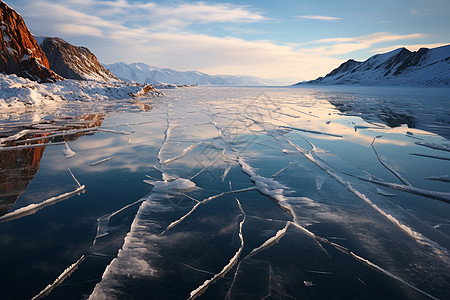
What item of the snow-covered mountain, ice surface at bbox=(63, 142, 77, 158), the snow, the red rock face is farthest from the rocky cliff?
the snow-covered mountain

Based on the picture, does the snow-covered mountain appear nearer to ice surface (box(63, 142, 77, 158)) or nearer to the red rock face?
ice surface (box(63, 142, 77, 158))

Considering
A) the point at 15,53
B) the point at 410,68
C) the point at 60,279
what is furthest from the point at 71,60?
the point at 410,68

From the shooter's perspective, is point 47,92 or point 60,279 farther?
point 47,92

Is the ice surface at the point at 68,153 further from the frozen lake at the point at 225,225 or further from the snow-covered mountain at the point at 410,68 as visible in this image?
the snow-covered mountain at the point at 410,68

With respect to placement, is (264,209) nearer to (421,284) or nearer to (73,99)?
(421,284)

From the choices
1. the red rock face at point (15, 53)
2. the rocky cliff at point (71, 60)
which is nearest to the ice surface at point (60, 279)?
the red rock face at point (15, 53)

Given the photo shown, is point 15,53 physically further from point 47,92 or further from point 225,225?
point 225,225

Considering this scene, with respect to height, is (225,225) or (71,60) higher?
(71,60)

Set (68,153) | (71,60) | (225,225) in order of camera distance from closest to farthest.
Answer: (225,225)
(68,153)
(71,60)
